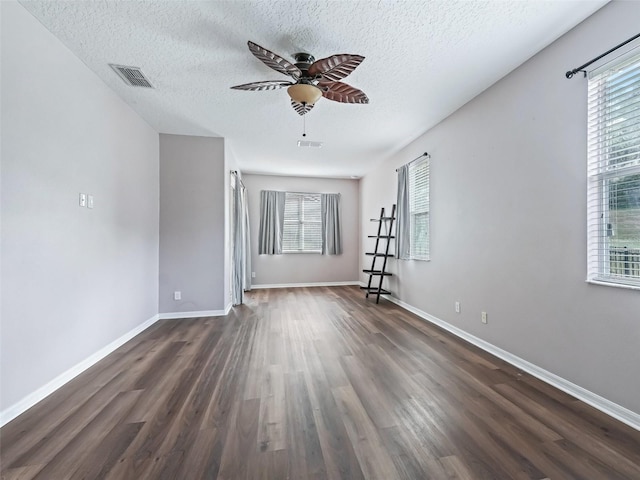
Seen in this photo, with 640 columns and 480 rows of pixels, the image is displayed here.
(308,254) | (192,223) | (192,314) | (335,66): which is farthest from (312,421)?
(308,254)

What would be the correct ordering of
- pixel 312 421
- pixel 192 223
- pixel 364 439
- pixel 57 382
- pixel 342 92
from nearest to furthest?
pixel 364 439
pixel 312 421
pixel 57 382
pixel 342 92
pixel 192 223

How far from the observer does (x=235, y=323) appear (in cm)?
353

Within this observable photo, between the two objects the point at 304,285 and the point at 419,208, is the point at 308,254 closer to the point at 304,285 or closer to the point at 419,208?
the point at 304,285

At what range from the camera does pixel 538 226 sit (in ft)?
7.00

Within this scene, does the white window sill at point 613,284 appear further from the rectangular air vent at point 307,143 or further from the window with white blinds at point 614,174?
the rectangular air vent at point 307,143

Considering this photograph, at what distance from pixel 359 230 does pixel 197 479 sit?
577 cm

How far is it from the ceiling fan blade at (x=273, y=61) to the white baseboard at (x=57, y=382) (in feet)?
8.96

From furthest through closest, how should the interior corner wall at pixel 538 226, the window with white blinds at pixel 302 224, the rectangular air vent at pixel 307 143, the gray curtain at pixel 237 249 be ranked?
1. the window with white blinds at pixel 302 224
2. the gray curtain at pixel 237 249
3. the rectangular air vent at pixel 307 143
4. the interior corner wall at pixel 538 226

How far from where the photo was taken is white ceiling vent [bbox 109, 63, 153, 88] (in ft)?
7.56

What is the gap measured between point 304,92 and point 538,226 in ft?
7.13

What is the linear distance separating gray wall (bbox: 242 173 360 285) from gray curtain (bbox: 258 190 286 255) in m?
0.10

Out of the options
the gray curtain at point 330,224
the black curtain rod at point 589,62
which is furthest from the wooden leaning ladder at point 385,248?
the black curtain rod at point 589,62

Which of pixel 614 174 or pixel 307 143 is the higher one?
pixel 307 143

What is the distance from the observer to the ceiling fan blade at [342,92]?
2.17 meters
